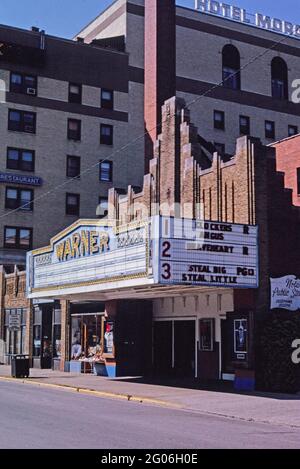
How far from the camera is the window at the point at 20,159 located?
51906 millimetres

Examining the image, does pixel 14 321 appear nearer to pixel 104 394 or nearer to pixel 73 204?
pixel 73 204

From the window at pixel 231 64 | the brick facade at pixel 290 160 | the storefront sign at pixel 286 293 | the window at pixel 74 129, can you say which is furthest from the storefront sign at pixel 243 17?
the storefront sign at pixel 286 293

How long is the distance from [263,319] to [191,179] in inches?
294

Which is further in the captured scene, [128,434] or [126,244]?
[126,244]

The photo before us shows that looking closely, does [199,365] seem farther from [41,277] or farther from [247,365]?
[41,277]

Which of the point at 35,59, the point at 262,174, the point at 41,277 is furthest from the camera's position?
the point at 35,59

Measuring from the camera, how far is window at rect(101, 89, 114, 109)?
56156 millimetres

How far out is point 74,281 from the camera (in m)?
29.1

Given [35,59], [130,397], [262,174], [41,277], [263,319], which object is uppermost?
[35,59]

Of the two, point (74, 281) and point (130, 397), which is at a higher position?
point (74, 281)

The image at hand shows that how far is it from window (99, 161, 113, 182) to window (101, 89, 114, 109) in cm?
476

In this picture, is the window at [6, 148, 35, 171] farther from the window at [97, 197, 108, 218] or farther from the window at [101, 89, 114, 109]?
the window at [101, 89, 114, 109]
